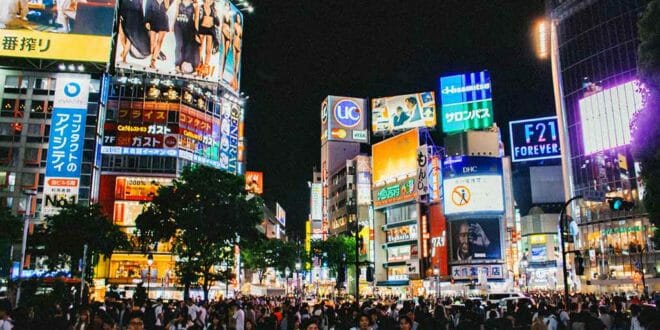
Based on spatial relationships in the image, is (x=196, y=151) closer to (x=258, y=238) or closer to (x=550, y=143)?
(x=258, y=238)

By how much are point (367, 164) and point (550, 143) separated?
1244 inches

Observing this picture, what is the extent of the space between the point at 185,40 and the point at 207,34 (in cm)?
307

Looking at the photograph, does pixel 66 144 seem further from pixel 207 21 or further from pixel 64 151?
pixel 207 21

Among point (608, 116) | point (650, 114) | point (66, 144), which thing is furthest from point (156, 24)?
point (650, 114)

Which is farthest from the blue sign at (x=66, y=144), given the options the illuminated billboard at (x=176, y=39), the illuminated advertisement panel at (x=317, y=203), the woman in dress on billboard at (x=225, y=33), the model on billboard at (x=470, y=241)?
the illuminated advertisement panel at (x=317, y=203)

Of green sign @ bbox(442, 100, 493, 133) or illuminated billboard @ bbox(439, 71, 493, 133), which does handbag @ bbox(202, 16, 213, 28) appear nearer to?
illuminated billboard @ bbox(439, 71, 493, 133)

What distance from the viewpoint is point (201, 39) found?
232 feet

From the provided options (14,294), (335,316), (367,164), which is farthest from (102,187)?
(335,316)

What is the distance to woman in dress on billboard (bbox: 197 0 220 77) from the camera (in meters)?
70.9

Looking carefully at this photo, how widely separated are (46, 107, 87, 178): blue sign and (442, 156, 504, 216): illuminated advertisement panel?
43.6 meters

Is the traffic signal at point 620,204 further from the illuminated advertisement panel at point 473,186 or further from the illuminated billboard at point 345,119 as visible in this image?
the illuminated billboard at point 345,119

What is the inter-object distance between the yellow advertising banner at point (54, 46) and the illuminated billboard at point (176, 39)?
822cm

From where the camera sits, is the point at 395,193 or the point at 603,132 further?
the point at 395,193

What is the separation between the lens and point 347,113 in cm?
12225
